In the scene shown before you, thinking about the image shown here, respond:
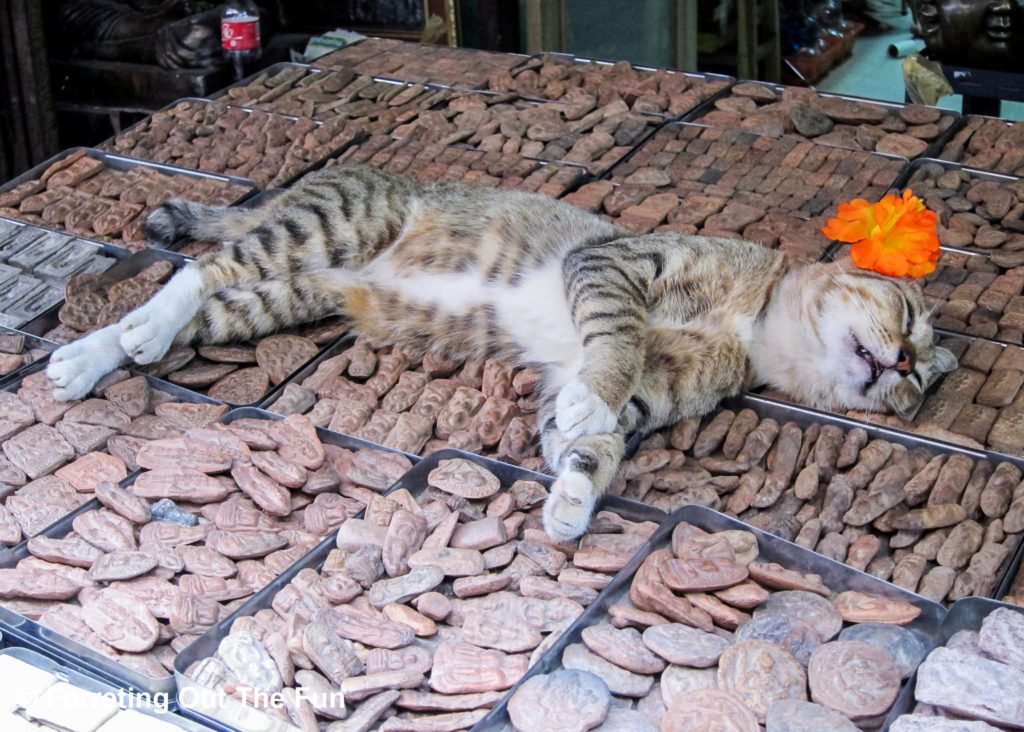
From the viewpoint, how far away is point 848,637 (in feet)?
6.36

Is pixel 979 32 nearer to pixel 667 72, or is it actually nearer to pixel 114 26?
pixel 667 72

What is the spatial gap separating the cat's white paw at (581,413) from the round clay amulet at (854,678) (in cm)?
80

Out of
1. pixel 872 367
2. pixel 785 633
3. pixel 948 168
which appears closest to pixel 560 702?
pixel 785 633

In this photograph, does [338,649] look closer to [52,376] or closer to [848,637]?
[848,637]

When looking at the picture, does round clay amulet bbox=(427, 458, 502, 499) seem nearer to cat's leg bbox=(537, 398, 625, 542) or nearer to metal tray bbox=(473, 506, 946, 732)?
cat's leg bbox=(537, 398, 625, 542)

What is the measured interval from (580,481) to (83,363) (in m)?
1.31

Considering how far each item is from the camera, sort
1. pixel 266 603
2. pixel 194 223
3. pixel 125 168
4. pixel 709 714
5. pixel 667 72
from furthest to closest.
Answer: pixel 667 72, pixel 125 168, pixel 194 223, pixel 266 603, pixel 709 714

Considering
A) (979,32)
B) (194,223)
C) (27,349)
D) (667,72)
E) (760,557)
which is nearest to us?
(760,557)

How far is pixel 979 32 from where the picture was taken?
4.36 meters

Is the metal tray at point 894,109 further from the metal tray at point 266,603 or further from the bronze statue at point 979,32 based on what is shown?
the metal tray at point 266,603

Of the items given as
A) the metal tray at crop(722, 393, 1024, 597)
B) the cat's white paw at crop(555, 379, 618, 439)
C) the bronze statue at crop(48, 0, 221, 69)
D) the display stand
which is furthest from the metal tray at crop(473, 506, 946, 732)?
the bronze statue at crop(48, 0, 221, 69)

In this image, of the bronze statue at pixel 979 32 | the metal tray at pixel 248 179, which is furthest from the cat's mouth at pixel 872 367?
the bronze statue at pixel 979 32

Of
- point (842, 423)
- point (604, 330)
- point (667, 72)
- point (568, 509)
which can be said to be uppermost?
point (667, 72)

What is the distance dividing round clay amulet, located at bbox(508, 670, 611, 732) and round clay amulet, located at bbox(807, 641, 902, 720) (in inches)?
14.1
